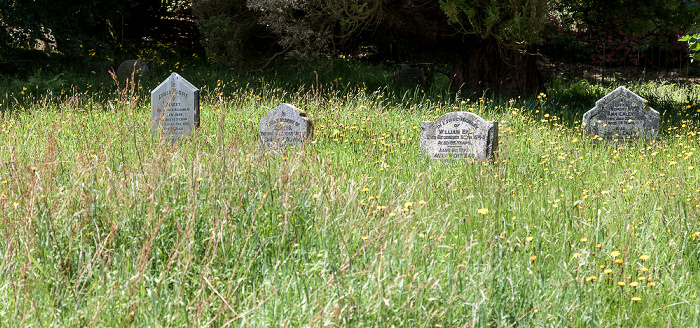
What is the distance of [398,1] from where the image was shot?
10.8 m

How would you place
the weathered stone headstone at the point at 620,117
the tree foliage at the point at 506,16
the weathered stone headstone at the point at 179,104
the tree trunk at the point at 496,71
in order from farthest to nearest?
1. the tree trunk at the point at 496,71
2. the tree foliage at the point at 506,16
3. the weathered stone headstone at the point at 620,117
4. the weathered stone headstone at the point at 179,104

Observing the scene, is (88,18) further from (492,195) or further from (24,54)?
(492,195)

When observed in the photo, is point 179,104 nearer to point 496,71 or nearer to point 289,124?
point 289,124

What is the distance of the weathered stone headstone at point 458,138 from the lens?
20.4ft

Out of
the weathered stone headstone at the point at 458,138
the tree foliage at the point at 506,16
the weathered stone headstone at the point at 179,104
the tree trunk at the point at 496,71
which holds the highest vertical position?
the tree foliage at the point at 506,16

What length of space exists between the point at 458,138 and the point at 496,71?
5.39 meters

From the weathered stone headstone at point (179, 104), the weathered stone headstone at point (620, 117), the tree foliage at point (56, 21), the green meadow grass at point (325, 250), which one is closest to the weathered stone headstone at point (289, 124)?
the weathered stone headstone at point (179, 104)

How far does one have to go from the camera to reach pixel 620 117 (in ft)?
25.1

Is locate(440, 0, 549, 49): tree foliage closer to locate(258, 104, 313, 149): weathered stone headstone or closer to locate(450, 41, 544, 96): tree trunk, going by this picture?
locate(450, 41, 544, 96): tree trunk

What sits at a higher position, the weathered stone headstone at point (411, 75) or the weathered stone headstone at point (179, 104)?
the weathered stone headstone at point (411, 75)

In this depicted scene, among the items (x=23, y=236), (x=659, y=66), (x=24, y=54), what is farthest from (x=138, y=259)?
(x=659, y=66)

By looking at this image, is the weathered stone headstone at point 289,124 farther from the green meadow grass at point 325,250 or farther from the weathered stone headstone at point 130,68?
the weathered stone headstone at point 130,68

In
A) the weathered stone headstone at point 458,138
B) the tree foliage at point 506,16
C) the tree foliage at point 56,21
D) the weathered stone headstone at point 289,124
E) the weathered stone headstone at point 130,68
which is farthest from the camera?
the weathered stone headstone at point 130,68

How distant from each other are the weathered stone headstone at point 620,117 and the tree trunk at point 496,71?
341 centimetres
